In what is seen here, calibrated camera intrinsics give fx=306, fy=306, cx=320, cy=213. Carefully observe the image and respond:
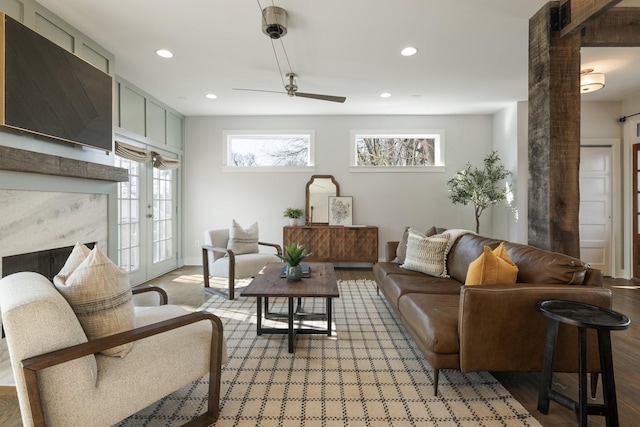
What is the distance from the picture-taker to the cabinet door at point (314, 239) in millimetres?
5070

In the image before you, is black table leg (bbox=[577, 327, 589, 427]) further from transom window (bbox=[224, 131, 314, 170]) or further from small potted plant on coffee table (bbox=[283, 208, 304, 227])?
transom window (bbox=[224, 131, 314, 170])

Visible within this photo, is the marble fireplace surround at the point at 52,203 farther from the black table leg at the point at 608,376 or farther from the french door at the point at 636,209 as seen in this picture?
the french door at the point at 636,209

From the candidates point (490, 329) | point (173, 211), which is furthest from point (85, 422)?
point (173, 211)

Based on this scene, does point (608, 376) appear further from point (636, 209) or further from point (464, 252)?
point (636, 209)

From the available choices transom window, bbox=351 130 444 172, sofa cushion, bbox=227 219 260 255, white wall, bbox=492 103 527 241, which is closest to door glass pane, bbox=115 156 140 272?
sofa cushion, bbox=227 219 260 255

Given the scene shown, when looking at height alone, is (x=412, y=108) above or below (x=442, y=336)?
above

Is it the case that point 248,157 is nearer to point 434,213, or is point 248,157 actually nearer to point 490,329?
point 434,213

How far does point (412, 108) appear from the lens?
512 centimetres

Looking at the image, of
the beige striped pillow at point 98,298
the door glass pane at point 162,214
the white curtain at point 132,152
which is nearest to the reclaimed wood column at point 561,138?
the beige striped pillow at point 98,298

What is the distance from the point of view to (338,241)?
16.7ft

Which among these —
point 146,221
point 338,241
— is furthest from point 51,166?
point 338,241

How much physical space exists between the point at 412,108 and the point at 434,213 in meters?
1.85

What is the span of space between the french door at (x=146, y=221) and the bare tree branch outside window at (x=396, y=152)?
337cm

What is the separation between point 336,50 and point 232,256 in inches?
99.2
